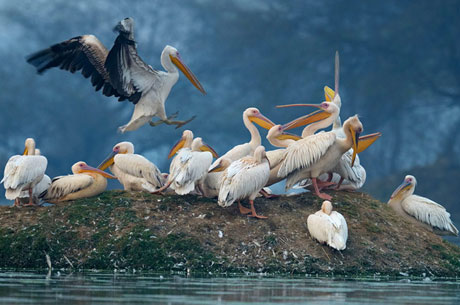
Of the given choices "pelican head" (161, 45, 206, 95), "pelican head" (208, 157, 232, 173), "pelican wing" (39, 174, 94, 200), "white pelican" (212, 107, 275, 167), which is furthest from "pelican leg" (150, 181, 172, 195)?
"pelican head" (161, 45, 206, 95)

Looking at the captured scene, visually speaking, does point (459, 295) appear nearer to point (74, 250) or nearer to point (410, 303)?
point (410, 303)

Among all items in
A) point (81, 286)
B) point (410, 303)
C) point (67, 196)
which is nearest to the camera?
point (410, 303)

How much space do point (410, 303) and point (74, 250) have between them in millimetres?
5370

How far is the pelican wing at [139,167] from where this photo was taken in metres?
12.2

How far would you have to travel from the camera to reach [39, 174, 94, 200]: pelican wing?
11.9 metres

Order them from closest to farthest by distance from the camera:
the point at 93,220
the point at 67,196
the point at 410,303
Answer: the point at 410,303 < the point at 93,220 < the point at 67,196

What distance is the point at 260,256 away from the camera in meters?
10.6

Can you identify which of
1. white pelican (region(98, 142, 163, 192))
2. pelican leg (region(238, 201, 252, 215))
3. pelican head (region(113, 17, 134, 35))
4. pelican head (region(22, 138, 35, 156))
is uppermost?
pelican head (region(113, 17, 134, 35))

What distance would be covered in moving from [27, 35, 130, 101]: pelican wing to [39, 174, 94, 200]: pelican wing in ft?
8.90

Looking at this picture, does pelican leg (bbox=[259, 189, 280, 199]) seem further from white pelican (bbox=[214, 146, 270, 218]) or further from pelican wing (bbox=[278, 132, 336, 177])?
white pelican (bbox=[214, 146, 270, 218])

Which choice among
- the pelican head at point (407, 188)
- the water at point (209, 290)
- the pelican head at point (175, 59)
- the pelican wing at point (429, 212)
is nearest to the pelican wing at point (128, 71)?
the pelican head at point (175, 59)

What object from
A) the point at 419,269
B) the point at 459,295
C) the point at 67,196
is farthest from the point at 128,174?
the point at 459,295

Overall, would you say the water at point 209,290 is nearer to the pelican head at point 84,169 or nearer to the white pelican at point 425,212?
the pelican head at point 84,169

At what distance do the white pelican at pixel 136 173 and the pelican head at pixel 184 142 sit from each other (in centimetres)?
99
